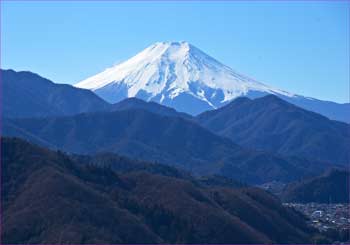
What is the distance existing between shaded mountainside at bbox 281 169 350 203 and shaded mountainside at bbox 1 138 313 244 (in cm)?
3595

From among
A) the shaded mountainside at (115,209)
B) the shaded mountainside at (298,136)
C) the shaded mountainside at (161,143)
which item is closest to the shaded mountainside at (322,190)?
the shaded mountainside at (161,143)

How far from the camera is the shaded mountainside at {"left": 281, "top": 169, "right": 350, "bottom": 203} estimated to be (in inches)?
4050

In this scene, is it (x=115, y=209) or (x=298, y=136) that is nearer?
(x=115, y=209)

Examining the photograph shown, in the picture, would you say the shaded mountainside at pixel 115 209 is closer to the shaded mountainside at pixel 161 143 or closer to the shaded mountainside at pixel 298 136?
the shaded mountainside at pixel 161 143

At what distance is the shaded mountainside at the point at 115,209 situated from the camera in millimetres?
46469

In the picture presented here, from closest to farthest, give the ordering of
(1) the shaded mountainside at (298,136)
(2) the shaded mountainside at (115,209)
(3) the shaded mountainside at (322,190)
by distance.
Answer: (2) the shaded mountainside at (115,209), (3) the shaded mountainside at (322,190), (1) the shaded mountainside at (298,136)

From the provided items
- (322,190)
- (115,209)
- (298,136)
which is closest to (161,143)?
(298,136)

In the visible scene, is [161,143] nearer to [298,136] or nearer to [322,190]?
[298,136]

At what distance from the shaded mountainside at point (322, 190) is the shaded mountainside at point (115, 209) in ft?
118

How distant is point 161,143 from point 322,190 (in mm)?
54993

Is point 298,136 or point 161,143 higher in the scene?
point 298,136

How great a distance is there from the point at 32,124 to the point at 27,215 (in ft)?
339

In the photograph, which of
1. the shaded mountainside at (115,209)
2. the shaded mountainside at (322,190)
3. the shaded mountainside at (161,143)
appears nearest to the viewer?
the shaded mountainside at (115,209)

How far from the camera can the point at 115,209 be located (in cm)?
5006
